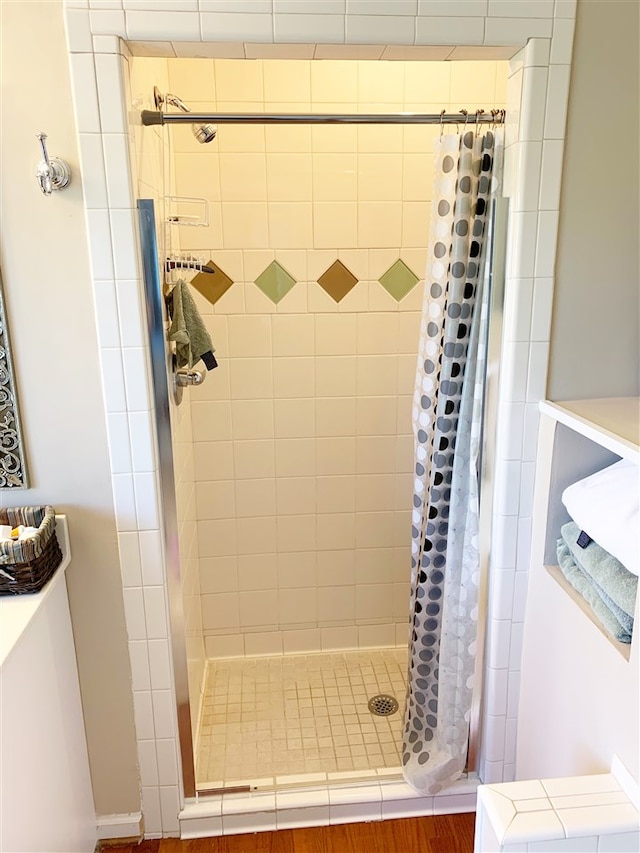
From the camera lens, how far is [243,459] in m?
2.41

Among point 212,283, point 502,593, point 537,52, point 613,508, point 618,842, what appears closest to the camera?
point 618,842

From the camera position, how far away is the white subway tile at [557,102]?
4.57 feet

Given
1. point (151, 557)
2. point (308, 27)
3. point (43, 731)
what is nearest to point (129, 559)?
point (151, 557)

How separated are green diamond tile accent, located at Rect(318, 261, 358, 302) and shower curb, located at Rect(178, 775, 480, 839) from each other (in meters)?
1.59

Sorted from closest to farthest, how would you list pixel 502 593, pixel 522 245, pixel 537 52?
pixel 537 52 → pixel 522 245 → pixel 502 593

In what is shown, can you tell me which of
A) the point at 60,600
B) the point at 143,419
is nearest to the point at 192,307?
the point at 143,419

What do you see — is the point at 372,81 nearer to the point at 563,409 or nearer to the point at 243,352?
the point at 243,352

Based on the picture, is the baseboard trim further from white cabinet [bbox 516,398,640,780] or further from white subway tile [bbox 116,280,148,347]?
white subway tile [bbox 116,280,148,347]

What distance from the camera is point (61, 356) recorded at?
1.46m

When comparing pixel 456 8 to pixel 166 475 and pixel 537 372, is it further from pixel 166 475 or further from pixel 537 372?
pixel 166 475

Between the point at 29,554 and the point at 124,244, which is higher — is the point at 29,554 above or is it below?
below

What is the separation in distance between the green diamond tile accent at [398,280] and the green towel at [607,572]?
112 centimetres

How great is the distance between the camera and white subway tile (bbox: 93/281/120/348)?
1.42 meters

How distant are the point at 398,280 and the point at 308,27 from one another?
1.06m
